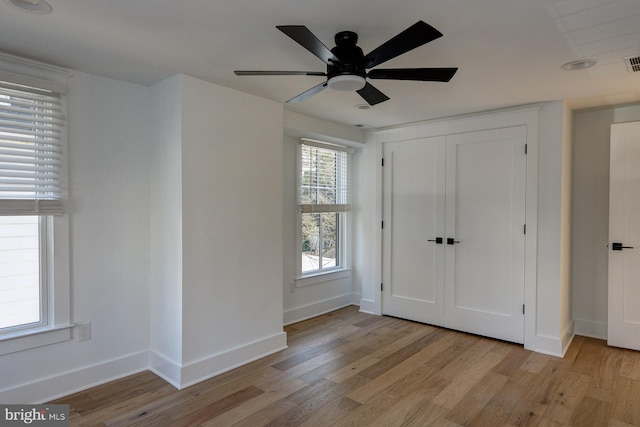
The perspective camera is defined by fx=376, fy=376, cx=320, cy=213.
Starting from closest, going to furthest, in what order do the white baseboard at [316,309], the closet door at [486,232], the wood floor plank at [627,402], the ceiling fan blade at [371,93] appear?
the ceiling fan blade at [371,93]
the wood floor plank at [627,402]
the closet door at [486,232]
the white baseboard at [316,309]

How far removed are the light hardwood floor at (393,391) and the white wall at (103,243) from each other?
0.67 feet

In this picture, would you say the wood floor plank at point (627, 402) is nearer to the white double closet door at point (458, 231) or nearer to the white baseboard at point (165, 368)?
the white double closet door at point (458, 231)

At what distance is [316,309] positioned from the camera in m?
4.63

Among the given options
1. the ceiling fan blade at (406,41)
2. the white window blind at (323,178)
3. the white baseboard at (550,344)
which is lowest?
the white baseboard at (550,344)

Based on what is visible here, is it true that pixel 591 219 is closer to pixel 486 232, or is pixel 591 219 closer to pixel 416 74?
pixel 486 232

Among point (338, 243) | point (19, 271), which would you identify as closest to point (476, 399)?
point (338, 243)

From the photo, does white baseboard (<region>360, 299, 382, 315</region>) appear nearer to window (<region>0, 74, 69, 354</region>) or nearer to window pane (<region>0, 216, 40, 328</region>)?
window (<region>0, 74, 69, 354</region>)

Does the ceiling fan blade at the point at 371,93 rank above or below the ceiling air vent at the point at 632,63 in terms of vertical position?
below

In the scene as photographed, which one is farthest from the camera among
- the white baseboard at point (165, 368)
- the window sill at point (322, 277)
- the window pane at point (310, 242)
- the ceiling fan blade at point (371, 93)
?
the window pane at point (310, 242)

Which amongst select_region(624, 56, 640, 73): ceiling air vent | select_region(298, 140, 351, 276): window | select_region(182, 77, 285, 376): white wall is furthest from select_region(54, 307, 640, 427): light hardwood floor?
select_region(624, 56, 640, 73): ceiling air vent

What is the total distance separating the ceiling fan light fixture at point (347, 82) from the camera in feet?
6.53

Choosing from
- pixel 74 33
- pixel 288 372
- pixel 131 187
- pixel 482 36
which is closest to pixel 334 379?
pixel 288 372

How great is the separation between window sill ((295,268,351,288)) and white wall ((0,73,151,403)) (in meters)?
1.81

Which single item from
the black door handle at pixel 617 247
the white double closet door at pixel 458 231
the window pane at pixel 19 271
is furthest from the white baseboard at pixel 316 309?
the black door handle at pixel 617 247
